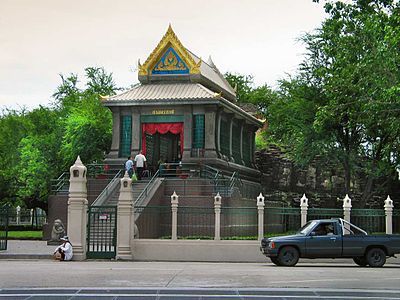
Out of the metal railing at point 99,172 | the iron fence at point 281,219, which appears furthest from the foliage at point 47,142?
the iron fence at point 281,219

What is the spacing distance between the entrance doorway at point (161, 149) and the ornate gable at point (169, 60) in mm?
3750

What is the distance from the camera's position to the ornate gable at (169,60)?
43.4 metres

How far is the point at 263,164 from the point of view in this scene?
54625 mm

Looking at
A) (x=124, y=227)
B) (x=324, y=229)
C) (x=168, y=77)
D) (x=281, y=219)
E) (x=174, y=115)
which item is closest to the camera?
(x=324, y=229)

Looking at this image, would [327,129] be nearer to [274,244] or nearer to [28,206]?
[274,244]

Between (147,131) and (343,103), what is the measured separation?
41.1 ft

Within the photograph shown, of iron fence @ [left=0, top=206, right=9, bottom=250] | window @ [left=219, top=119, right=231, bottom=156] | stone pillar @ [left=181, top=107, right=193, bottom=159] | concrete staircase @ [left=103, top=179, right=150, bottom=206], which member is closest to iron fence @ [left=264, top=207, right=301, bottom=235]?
concrete staircase @ [left=103, top=179, right=150, bottom=206]

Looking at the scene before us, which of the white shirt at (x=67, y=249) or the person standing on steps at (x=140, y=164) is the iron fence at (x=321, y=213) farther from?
the person standing on steps at (x=140, y=164)

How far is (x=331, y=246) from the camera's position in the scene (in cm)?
2533

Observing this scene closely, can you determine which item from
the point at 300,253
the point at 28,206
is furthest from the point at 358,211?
the point at 28,206

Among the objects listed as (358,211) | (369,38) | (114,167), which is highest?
(369,38)

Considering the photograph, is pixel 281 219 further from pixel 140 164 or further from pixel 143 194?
pixel 140 164

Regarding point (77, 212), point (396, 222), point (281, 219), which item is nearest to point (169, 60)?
point (281, 219)

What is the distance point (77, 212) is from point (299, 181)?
2935cm
